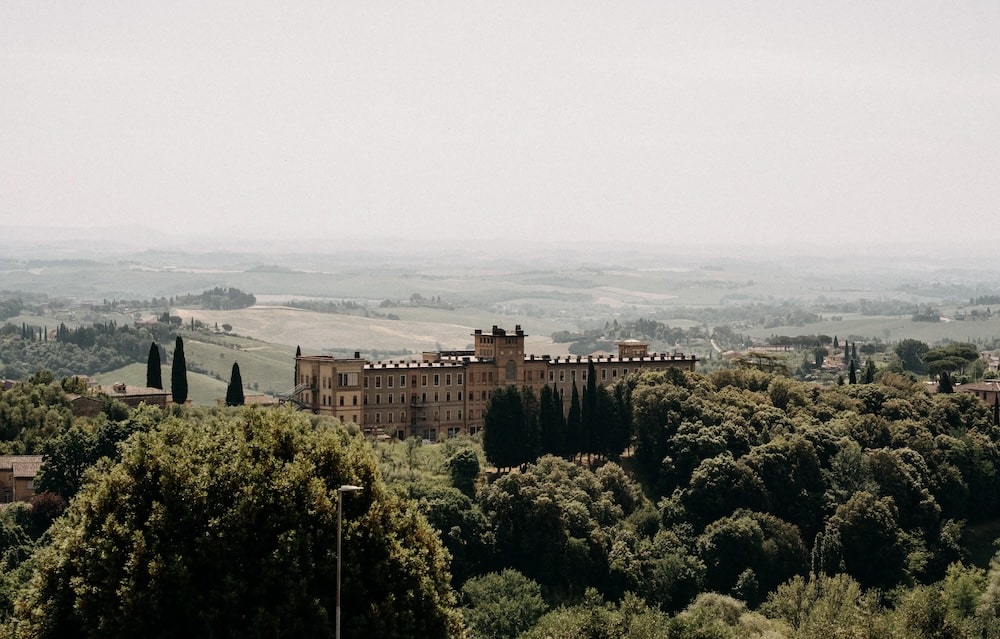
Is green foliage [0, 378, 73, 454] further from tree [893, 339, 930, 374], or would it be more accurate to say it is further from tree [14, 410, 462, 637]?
tree [893, 339, 930, 374]

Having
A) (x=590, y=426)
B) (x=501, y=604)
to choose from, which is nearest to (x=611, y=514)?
(x=590, y=426)

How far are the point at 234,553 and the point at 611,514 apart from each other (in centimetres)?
4520

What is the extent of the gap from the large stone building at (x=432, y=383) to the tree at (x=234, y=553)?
58.6 metres

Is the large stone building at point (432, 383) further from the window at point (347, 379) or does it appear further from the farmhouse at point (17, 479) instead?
the farmhouse at point (17, 479)

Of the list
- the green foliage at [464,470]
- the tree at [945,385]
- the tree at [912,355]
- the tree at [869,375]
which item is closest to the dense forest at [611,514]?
the green foliage at [464,470]

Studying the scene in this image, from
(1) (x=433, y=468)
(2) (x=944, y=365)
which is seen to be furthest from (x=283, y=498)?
(2) (x=944, y=365)

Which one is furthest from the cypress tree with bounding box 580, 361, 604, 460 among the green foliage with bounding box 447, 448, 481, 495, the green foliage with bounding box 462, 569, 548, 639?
the green foliage with bounding box 462, 569, 548, 639

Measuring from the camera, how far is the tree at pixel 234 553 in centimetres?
4078

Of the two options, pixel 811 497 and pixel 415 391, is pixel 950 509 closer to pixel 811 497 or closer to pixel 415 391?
pixel 811 497

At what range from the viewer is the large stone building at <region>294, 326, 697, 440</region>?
103 metres

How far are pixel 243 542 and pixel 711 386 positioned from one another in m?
66.4

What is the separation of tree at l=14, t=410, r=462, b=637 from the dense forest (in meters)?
0.07

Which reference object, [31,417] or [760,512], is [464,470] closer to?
[760,512]

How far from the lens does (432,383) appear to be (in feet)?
350
